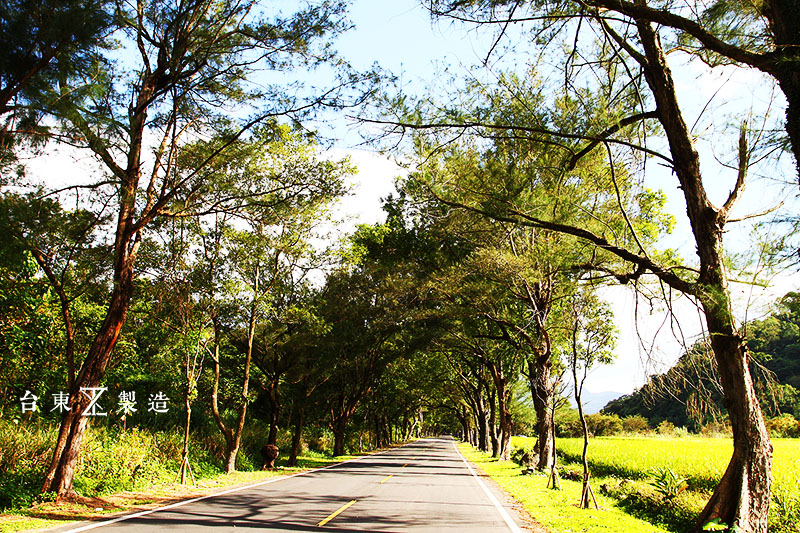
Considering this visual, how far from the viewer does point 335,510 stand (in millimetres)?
9164

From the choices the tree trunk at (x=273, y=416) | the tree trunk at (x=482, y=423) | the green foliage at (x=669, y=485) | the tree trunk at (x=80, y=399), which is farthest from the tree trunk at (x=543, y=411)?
the tree trunk at (x=482, y=423)

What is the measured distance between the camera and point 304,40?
29.6 ft

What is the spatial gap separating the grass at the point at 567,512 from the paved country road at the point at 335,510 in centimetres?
56

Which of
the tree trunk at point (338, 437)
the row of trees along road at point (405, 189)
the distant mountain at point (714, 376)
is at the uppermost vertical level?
the row of trees along road at point (405, 189)

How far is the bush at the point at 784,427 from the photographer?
83.0 ft

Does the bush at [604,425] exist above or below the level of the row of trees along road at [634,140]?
below

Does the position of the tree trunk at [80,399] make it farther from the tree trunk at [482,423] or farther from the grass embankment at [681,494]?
the tree trunk at [482,423]

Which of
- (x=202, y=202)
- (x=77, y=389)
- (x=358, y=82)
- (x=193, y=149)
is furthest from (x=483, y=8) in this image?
(x=77, y=389)

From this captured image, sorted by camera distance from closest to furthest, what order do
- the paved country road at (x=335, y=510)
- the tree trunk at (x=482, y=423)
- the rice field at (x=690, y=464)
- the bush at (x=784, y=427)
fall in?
the paved country road at (x=335, y=510) < the rice field at (x=690, y=464) < the bush at (x=784, y=427) < the tree trunk at (x=482, y=423)

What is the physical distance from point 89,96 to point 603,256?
29.6 feet

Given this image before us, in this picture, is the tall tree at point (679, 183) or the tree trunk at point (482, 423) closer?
the tall tree at point (679, 183)

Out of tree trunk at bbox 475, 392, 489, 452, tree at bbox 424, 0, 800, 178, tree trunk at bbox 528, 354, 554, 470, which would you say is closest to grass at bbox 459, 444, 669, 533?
tree trunk at bbox 528, 354, 554, 470

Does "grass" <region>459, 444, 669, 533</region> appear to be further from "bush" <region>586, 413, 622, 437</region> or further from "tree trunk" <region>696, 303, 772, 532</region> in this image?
"bush" <region>586, 413, 622, 437</region>

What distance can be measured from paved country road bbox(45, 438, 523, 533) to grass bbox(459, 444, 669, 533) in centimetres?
56
